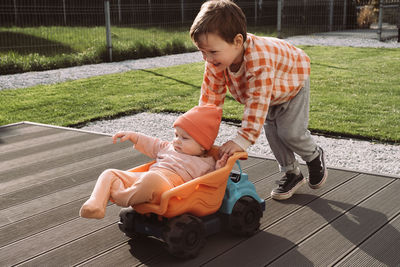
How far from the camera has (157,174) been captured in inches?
77.1

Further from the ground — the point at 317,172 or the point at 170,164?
the point at 170,164

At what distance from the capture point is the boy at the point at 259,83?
205 cm

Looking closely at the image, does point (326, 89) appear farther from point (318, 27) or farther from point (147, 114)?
point (318, 27)

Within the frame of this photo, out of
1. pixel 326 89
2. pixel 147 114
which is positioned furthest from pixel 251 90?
pixel 326 89

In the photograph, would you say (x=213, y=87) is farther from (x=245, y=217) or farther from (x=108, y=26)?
(x=108, y=26)

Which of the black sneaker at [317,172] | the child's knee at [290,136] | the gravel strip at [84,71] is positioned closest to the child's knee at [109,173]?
the child's knee at [290,136]

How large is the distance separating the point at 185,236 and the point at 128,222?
304 mm

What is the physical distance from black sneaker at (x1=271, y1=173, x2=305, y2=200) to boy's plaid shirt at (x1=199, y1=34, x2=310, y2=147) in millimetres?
458

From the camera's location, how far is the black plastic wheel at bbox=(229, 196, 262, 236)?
82.4 inches

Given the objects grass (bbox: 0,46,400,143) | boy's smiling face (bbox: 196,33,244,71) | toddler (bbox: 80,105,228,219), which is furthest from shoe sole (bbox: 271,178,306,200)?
grass (bbox: 0,46,400,143)

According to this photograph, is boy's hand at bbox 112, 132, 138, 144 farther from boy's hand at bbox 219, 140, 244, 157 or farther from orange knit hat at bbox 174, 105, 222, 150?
boy's hand at bbox 219, 140, 244, 157

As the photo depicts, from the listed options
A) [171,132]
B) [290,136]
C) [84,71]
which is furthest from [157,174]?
[84,71]

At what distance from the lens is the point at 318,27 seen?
14961 mm

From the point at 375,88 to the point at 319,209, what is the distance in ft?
12.2
